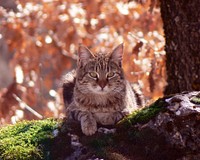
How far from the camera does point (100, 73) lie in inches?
165

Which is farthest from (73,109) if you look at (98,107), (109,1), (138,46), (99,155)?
(109,1)

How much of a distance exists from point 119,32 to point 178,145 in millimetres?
5919

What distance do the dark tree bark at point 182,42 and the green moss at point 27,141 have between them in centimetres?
133

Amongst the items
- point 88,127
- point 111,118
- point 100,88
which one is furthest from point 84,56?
point 88,127

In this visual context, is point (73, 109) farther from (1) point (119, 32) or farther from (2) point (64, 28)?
(1) point (119, 32)

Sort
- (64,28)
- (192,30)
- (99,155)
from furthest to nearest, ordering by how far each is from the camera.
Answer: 1. (64,28)
2. (192,30)
3. (99,155)

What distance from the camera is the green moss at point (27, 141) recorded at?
11.4ft

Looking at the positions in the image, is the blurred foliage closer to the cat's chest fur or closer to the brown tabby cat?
the brown tabby cat

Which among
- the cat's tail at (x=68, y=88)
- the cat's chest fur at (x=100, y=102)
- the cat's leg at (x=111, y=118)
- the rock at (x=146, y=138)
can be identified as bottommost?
the rock at (x=146, y=138)

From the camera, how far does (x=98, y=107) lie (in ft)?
13.4

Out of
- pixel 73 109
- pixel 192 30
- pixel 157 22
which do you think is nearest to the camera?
pixel 73 109

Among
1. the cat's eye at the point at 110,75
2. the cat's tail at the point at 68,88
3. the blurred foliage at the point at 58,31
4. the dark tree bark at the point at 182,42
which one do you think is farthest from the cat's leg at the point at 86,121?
the blurred foliage at the point at 58,31

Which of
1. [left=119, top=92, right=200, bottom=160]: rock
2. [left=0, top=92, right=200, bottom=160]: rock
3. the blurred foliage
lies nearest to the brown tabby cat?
[left=0, top=92, right=200, bottom=160]: rock

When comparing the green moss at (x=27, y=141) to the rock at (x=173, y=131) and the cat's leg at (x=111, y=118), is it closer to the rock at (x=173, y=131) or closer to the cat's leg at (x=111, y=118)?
the cat's leg at (x=111, y=118)
